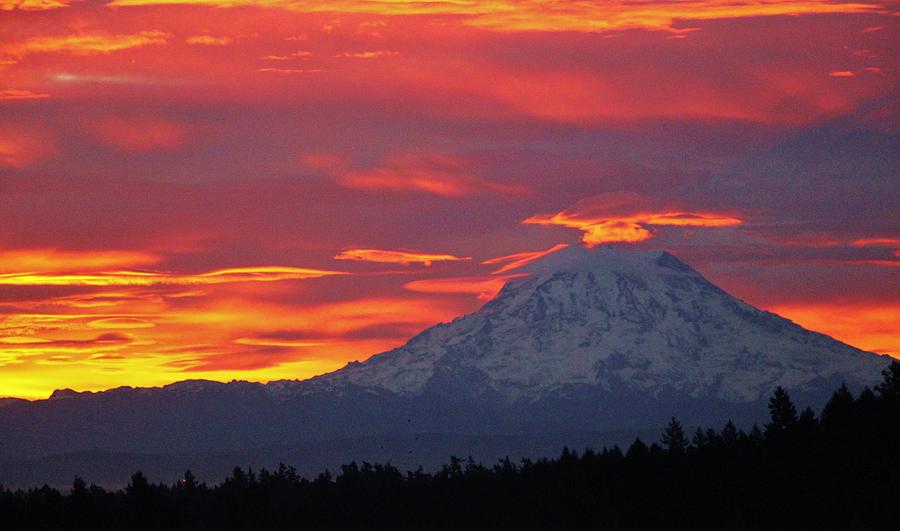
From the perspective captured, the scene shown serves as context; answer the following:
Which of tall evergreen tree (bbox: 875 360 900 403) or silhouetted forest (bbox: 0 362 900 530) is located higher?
tall evergreen tree (bbox: 875 360 900 403)

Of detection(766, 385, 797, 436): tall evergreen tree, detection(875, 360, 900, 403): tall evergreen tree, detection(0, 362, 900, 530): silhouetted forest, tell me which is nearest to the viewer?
detection(0, 362, 900, 530): silhouetted forest

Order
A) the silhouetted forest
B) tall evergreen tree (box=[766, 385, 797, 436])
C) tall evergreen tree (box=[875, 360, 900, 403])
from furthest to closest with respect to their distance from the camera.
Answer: tall evergreen tree (box=[766, 385, 797, 436]), tall evergreen tree (box=[875, 360, 900, 403]), the silhouetted forest

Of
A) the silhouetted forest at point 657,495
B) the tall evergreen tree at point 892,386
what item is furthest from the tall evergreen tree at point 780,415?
the tall evergreen tree at point 892,386

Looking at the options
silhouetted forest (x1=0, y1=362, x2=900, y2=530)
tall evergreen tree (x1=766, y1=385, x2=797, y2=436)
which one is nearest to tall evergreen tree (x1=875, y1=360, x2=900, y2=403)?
silhouetted forest (x1=0, y1=362, x2=900, y2=530)

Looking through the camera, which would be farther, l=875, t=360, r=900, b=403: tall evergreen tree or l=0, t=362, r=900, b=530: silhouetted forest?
l=875, t=360, r=900, b=403: tall evergreen tree

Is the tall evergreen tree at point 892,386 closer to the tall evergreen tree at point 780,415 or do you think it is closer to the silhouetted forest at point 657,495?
the silhouetted forest at point 657,495

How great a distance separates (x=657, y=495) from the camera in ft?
439

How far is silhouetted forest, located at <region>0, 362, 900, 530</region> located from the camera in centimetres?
11625

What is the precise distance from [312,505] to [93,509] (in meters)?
43.7

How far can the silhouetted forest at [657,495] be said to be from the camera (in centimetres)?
11625

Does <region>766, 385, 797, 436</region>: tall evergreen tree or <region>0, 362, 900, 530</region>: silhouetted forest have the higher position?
<region>766, 385, 797, 436</region>: tall evergreen tree

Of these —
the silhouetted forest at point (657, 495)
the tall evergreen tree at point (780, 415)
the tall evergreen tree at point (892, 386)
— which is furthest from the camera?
the tall evergreen tree at point (780, 415)

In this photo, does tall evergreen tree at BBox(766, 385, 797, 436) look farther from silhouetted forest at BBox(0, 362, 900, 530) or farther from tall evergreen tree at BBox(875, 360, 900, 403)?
tall evergreen tree at BBox(875, 360, 900, 403)

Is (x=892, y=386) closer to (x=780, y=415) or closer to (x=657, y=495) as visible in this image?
(x=780, y=415)
